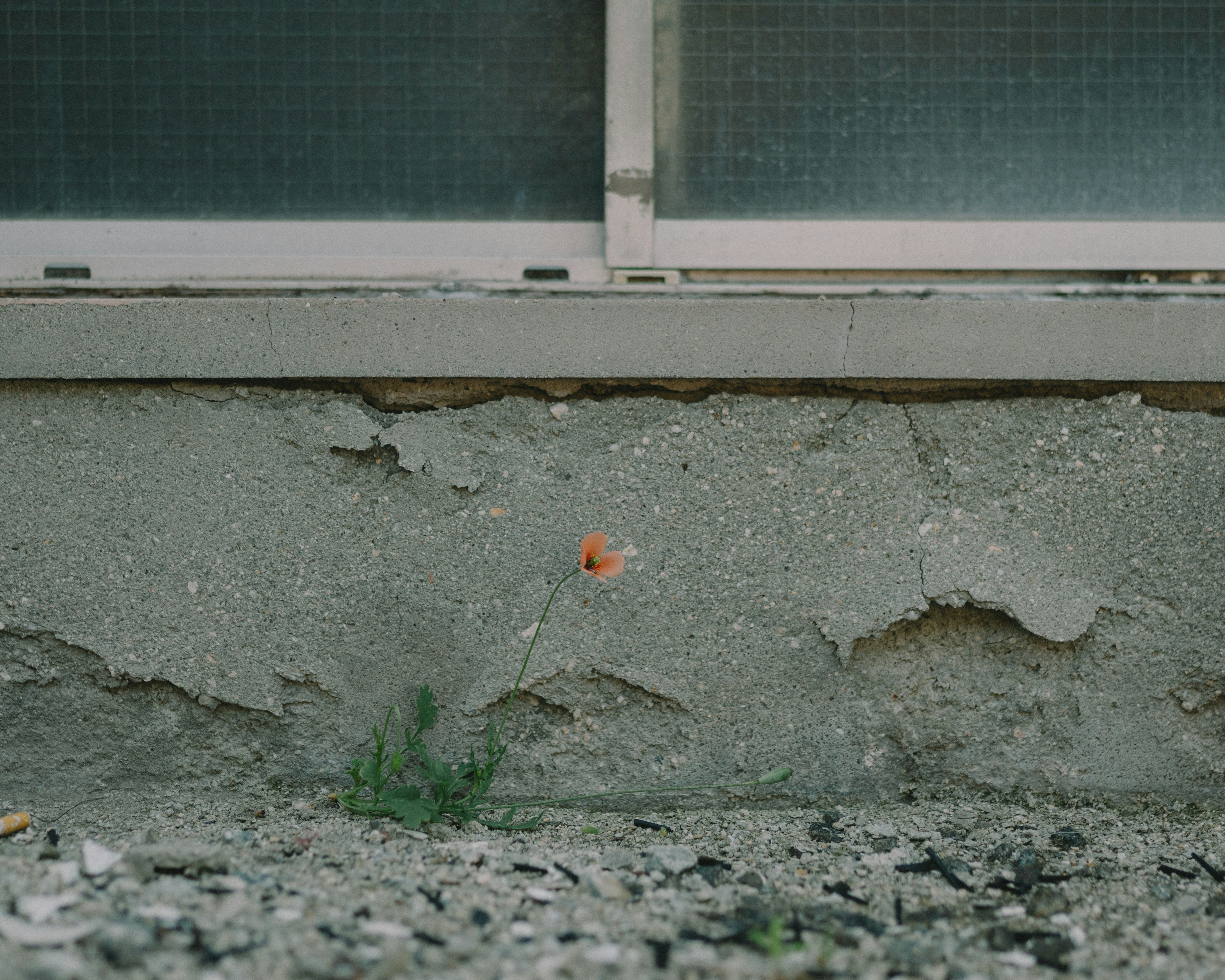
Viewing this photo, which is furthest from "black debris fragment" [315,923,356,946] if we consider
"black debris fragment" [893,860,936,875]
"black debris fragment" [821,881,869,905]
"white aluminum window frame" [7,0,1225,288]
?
"white aluminum window frame" [7,0,1225,288]

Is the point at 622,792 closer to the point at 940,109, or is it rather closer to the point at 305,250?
the point at 305,250

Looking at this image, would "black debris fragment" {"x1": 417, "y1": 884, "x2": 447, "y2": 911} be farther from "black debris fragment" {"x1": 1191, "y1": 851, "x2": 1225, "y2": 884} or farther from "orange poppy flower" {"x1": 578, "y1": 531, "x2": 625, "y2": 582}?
"black debris fragment" {"x1": 1191, "y1": 851, "x2": 1225, "y2": 884}

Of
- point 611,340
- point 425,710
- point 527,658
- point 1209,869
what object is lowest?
point 1209,869

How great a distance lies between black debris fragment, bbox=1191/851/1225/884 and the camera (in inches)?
60.7

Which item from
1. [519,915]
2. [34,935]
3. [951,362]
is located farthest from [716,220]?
[34,935]

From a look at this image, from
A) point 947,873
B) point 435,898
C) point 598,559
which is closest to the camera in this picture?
point 435,898

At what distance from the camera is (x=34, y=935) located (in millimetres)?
1212

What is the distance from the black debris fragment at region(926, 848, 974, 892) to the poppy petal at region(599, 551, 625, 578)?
77 centimetres

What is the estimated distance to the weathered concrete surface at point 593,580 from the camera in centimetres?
174

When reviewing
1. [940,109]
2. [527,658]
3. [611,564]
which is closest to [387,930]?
[527,658]

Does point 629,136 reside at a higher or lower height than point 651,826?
higher

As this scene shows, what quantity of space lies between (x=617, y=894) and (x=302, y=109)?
174 centimetres

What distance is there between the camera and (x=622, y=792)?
69.4 inches

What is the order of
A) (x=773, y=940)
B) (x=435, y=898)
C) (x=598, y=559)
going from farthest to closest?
(x=598, y=559) < (x=435, y=898) < (x=773, y=940)
